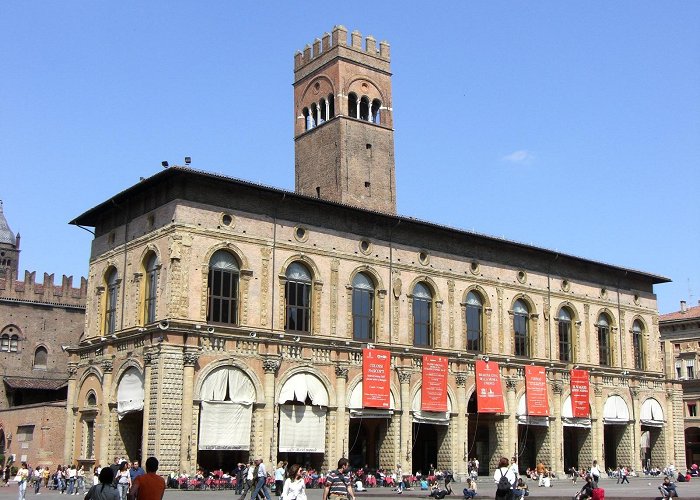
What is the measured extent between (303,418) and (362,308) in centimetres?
644

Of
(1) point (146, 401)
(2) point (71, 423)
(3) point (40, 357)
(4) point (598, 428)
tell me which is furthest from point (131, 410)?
(3) point (40, 357)

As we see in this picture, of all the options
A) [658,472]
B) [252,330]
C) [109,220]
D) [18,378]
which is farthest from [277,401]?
[18,378]

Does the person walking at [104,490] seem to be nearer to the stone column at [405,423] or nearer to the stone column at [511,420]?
the stone column at [405,423]

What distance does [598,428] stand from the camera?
176ft

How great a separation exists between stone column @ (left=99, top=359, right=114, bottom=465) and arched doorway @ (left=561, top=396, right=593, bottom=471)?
84.3ft

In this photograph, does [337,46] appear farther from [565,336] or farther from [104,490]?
[104,490]

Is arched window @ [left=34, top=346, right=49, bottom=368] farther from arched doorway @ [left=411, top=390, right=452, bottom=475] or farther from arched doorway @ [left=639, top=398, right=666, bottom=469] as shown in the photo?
arched doorway @ [left=639, top=398, right=666, bottom=469]

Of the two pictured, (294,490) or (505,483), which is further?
(505,483)

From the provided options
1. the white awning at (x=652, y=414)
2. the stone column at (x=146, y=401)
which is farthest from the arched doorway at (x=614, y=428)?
the stone column at (x=146, y=401)

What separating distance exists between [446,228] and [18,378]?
3719cm

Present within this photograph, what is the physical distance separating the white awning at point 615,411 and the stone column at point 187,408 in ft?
91.6

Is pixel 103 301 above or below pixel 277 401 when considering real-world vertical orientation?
above

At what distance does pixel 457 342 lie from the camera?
4750cm

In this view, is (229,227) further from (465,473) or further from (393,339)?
(465,473)
